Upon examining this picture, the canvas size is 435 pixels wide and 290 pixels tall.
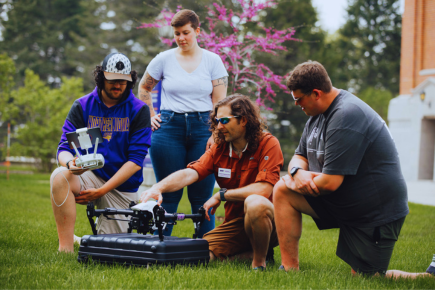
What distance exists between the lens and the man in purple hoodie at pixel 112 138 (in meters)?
4.00

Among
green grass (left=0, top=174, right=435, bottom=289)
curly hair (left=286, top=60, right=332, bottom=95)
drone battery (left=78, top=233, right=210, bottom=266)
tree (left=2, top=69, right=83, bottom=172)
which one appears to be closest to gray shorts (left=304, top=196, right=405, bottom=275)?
green grass (left=0, top=174, right=435, bottom=289)

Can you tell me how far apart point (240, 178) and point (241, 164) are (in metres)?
0.12

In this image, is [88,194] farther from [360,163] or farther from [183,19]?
[360,163]

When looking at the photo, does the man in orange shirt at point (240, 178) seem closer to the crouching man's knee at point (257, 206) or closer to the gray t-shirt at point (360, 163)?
the crouching man's knee at point (257, 206)

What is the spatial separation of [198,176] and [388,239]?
5.32ft

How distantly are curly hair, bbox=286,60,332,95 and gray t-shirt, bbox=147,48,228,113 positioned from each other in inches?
61.4

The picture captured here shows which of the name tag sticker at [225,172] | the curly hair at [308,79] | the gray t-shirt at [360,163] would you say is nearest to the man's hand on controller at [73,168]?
the name tag sticker at [225,172]

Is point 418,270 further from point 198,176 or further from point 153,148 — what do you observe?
point 153,148

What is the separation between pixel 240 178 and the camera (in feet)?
13.1

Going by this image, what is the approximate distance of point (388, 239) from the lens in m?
3.29

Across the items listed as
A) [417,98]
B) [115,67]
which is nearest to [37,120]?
[417,98]

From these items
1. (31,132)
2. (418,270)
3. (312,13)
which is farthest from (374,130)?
(312,13)

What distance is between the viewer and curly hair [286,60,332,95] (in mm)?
3195

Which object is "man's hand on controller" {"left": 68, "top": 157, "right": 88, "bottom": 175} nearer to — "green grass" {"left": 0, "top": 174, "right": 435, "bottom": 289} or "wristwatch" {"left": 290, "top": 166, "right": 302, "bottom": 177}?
"green grass" {"left": 0, "top": 174, "right": 435, "bottom": 289}
